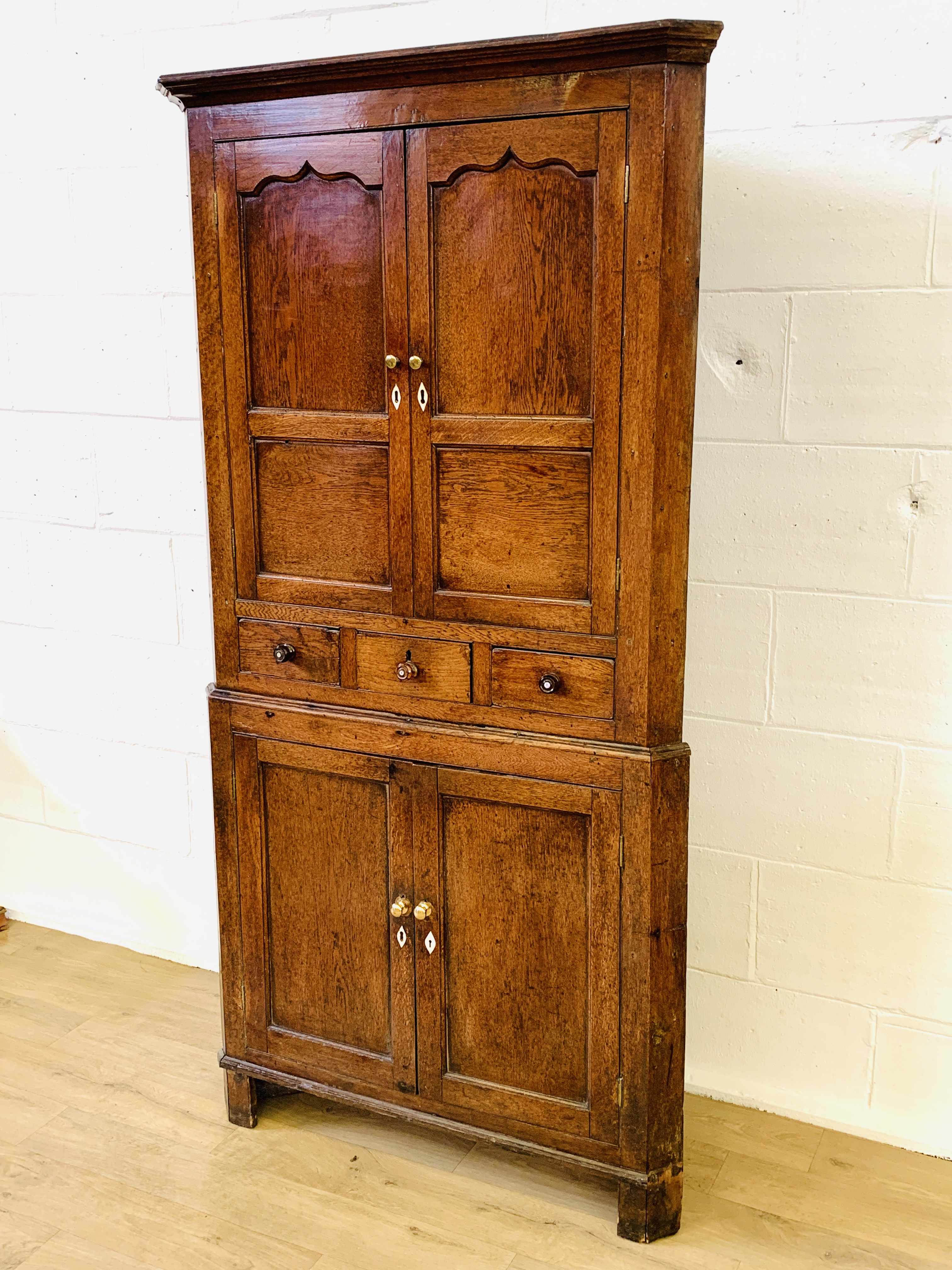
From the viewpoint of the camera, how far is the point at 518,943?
6.64ft

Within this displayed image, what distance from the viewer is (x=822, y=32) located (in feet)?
6.64

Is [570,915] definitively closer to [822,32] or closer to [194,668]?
[194,668]

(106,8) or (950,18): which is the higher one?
(106,8)

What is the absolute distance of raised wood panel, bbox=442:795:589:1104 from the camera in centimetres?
198

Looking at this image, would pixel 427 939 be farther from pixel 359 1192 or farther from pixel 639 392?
pixel 639 392

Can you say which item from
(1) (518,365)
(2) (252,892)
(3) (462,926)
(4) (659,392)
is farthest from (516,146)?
(2) (252,892)

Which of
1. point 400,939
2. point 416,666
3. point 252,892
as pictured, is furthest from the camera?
point 252,892

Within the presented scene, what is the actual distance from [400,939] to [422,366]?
994mm

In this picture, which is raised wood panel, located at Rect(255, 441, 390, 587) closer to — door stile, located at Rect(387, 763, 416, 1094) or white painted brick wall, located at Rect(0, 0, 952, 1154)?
door stile, located at Rect(387, 763, 416, 1094)

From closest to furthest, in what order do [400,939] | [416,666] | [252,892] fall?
1. [416,666]
2. [400,939]
3. [252,892]

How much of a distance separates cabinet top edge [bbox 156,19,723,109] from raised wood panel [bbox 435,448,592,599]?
0.55 meters

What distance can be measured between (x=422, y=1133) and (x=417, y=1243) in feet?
0.99

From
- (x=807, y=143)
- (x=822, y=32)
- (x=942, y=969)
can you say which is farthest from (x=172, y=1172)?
(x=822, y=32)

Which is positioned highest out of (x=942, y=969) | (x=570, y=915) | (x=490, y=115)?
(x=490, y=115)
